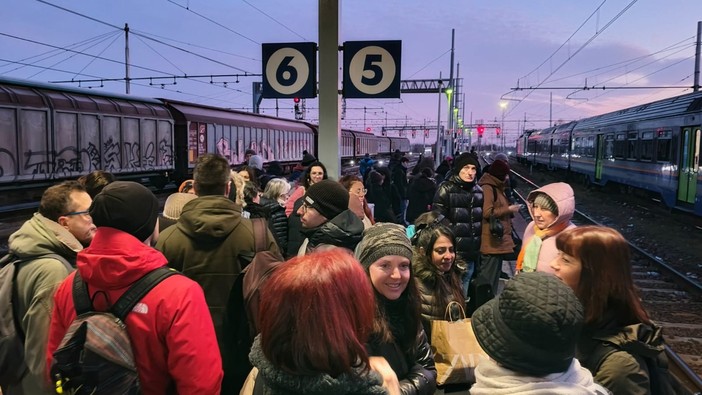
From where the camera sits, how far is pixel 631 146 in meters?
18.3

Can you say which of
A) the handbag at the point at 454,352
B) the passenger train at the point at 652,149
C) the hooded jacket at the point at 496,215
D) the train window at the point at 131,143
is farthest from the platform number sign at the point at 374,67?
the train window at the point at 131,143

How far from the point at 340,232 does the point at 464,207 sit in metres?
2.53

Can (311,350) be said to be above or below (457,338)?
above

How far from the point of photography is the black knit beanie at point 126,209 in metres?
2.04

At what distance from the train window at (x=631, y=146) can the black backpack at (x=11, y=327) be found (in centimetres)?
1911

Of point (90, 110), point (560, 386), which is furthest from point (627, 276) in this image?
point (90, 110)

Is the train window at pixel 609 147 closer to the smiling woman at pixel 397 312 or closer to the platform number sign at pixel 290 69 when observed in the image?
the platform number sign at pixel 290 69

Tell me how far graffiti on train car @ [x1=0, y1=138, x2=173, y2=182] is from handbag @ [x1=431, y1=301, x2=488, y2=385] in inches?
447

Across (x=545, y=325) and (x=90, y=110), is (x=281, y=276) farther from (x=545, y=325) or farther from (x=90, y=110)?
(x=90, y=110)

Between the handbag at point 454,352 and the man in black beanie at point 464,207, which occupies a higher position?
the man in black beanie at point 464,207

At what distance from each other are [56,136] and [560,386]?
44.5ft

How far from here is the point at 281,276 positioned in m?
1.64

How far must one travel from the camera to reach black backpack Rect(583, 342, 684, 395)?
2.04 metres

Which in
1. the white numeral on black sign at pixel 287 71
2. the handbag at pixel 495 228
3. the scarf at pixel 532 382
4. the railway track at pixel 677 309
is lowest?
the railway track at pixel 677 309
